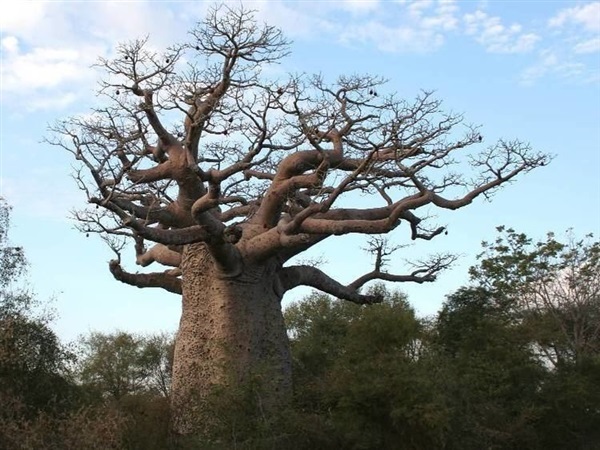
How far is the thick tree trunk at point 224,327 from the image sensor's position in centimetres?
1157

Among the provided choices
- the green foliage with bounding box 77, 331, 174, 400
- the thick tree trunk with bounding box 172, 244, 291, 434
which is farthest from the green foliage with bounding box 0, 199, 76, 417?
the green foliage with bounding box 77, 331, 174, 400

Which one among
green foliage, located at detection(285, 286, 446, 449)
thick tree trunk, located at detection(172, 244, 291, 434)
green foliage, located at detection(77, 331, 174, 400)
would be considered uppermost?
green foliage, located at detection(77, 331, 174, 400)

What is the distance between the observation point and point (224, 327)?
1185 cm

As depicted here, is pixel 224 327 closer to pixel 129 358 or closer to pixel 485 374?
pixel 485 374

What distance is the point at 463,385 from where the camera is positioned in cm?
1105

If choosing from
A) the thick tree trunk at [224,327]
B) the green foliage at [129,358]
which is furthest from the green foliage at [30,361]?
the green foliage at [129,358]

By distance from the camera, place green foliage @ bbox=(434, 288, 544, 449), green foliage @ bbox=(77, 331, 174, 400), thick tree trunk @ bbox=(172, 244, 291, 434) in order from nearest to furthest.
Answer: green foliage @ bbox=(434, 288, 544, 449) < thick tree trunk @ bbox=(172, 244, 291, 434) < green foliage @ bbox=(77, 331, 174, 400)

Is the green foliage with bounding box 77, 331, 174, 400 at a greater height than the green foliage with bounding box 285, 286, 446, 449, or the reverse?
the green foliage with bounding box 77, 331, 174, 400

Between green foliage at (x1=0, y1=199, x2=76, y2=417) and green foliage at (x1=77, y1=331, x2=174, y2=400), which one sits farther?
green foliage at (x1=77, y1=331, x2=174, y2=400)

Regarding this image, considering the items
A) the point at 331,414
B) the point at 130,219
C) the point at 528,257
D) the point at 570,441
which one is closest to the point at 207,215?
the point at 130,219

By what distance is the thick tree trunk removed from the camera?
11.6m

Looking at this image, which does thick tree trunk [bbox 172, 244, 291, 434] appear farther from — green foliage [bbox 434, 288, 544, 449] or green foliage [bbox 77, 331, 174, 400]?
green foliage [bbox 77, 331, 174, 400]

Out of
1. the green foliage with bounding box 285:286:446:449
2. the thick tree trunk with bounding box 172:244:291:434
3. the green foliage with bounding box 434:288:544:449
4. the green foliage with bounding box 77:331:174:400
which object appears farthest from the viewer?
the green foliage with bounding box 77:331:174:400

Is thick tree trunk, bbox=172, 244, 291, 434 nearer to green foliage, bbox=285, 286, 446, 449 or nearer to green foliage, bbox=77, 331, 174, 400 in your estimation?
green foliage, bbox=285, 286, 446, 449
